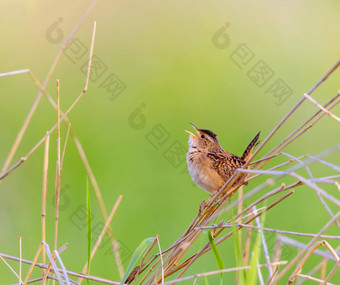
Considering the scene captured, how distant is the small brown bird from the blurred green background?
87 cm

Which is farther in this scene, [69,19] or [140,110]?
[69,19]

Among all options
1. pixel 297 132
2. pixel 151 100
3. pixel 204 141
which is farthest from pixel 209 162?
pixel 151 100

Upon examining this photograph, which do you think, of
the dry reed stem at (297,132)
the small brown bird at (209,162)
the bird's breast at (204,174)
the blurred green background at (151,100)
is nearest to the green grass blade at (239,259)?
the dry reed stem at (297,132)

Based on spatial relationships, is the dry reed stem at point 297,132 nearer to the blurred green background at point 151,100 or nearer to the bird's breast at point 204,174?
the bird's breast at point 204,174

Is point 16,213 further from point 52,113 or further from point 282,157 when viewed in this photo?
point 282,157

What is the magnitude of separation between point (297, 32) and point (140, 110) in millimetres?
3243

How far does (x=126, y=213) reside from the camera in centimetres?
617

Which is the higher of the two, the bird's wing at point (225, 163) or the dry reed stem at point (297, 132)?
the dry reed stem at point (297, 132)

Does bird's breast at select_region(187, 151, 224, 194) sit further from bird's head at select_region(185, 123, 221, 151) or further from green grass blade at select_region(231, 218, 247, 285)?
green grass blade at select_region(231, 218, 247, 285)

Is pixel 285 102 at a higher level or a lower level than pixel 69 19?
lower

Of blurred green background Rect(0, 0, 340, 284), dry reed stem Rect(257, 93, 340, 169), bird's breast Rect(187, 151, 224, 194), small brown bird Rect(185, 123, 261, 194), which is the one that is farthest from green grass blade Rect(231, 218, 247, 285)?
blurred green background Rect(0, 0, 340, 284)

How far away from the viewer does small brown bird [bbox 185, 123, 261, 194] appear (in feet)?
14.8

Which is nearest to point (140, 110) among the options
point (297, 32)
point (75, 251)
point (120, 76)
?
point (120, 76)

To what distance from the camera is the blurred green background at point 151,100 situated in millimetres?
6031
